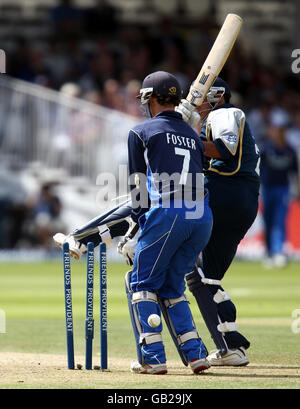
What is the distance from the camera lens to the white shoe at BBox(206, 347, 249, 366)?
26.7 feet

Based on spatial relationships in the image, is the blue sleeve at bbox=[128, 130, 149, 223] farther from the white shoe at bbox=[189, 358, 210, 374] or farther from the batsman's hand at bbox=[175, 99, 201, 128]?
the white shoe at bbox=[189, 358, 210, 374]

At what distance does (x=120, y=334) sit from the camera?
10.4 meters

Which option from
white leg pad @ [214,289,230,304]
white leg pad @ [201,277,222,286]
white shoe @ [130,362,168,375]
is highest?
white leg pad @ [201,277,222,286]

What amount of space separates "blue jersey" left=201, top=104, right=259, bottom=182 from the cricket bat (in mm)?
205

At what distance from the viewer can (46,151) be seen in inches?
858

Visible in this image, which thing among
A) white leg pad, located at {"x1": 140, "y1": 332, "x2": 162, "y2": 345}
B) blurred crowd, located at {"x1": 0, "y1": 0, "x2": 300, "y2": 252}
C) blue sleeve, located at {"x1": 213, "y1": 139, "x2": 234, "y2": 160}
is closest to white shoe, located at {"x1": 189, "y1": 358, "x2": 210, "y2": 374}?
white leg pad, located at {"x1": 140, "y1": 332, "x2": 162, "y2": 345}

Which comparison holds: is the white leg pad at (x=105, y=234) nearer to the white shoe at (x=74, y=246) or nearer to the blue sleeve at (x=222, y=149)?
the white shoe at (x=74, y=246)

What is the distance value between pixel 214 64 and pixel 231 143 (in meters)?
0.75

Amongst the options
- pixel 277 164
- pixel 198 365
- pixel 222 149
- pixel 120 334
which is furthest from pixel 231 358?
pixel 277 164

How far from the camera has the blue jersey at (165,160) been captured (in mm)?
7410

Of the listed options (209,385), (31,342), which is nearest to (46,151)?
(31,342)

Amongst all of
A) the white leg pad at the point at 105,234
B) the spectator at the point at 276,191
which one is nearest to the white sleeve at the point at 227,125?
the white leg pad at the point at 105,234

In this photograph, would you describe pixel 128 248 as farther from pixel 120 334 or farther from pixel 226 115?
pixel 120 334

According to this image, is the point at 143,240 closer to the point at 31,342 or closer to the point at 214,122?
the point at 214,122
